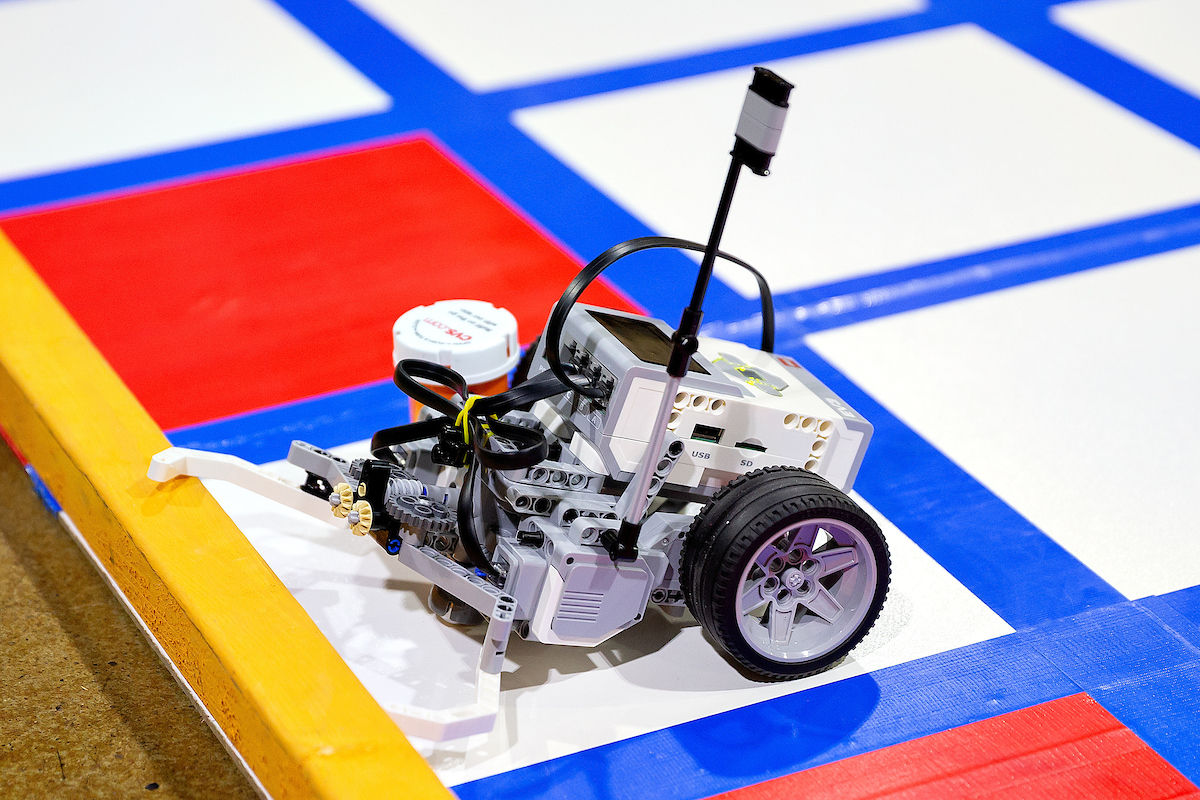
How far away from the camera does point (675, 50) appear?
8.04 metres

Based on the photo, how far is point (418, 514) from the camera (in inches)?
144

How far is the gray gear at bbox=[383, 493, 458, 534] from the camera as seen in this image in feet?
12.0

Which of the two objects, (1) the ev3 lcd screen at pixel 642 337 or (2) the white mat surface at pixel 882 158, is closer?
(1) the ev3 lcd screen at pixel 642 337

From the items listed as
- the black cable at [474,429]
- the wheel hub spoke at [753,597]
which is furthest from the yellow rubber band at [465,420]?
the wheel hub spoke at [753,597]

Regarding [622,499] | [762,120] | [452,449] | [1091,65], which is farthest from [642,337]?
[1091,65]

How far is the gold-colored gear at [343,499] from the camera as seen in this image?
11.9 feet

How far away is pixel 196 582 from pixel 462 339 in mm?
1088

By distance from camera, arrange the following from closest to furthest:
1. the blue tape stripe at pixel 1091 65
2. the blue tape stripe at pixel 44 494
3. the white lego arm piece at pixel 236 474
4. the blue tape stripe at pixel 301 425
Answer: the white lego arm piece at pixel 236 474 → the blue tape stripe at pixel 44 494 → the blue tape stripe at pixel 301 425 → the blue tape stripe at pixel 1091 65

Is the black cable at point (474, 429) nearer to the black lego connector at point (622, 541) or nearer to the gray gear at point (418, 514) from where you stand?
the gray gear at point (418, 514)

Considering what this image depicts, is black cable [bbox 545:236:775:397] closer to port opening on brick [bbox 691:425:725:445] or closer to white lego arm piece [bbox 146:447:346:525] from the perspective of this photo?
port opening on brick [bbox 691:425:725:445]

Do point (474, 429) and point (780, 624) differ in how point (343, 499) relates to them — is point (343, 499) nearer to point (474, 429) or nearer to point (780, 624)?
point (474, 429)

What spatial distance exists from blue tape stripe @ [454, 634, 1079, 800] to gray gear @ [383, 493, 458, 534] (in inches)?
25.5

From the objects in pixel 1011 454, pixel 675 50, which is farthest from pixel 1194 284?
pixel 675 50

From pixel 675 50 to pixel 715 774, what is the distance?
17.5ft
